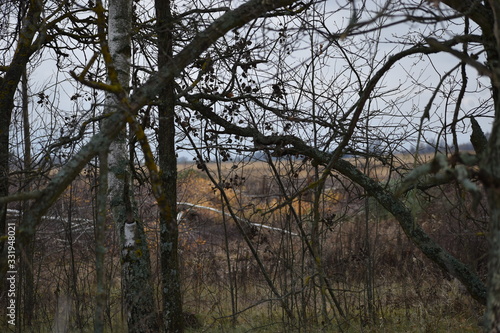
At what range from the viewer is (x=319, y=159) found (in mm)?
5199

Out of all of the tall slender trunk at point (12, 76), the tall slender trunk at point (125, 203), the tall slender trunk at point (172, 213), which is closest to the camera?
the tall slender trunk at point (125, 203)

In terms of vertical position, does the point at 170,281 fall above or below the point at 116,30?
below

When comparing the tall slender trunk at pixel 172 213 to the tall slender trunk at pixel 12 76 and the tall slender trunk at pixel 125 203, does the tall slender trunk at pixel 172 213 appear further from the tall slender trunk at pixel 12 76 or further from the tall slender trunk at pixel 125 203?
the tall slender trunk at pixel 12 76

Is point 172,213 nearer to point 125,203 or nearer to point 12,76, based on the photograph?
point 125,203

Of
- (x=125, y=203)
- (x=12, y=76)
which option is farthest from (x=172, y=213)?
(x=12, y=76)

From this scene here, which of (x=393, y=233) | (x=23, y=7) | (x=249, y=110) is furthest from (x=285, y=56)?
(x=393, y=233)

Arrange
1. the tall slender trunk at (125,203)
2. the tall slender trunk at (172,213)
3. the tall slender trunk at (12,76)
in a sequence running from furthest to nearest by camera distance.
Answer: the tall slender trunk at (12,76) → the tall slender trunk at (172,213) → the tall slender trunk at (125,203)

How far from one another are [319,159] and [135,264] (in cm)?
216

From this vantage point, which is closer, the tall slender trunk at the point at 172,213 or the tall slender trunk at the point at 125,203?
the tall slender trunk at the point at 125,203

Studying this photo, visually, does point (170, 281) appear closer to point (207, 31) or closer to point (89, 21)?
point (207, 31)

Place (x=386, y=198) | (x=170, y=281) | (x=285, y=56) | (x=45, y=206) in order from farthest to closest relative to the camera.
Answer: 1. (x=285, y=56)
2. (x=170, y=281)
3. (x=386, y=198)
4. (x=45, y=206)

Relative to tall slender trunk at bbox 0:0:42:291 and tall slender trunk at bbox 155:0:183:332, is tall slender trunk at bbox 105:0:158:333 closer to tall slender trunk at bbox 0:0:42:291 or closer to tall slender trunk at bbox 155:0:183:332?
tall slender trunk at bbox 155:0:183:332

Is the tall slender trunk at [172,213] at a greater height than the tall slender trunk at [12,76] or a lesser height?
lesser

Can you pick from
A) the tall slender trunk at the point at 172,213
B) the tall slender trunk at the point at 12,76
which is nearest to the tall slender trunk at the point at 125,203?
the tall slender trunk at the point at 172,213
